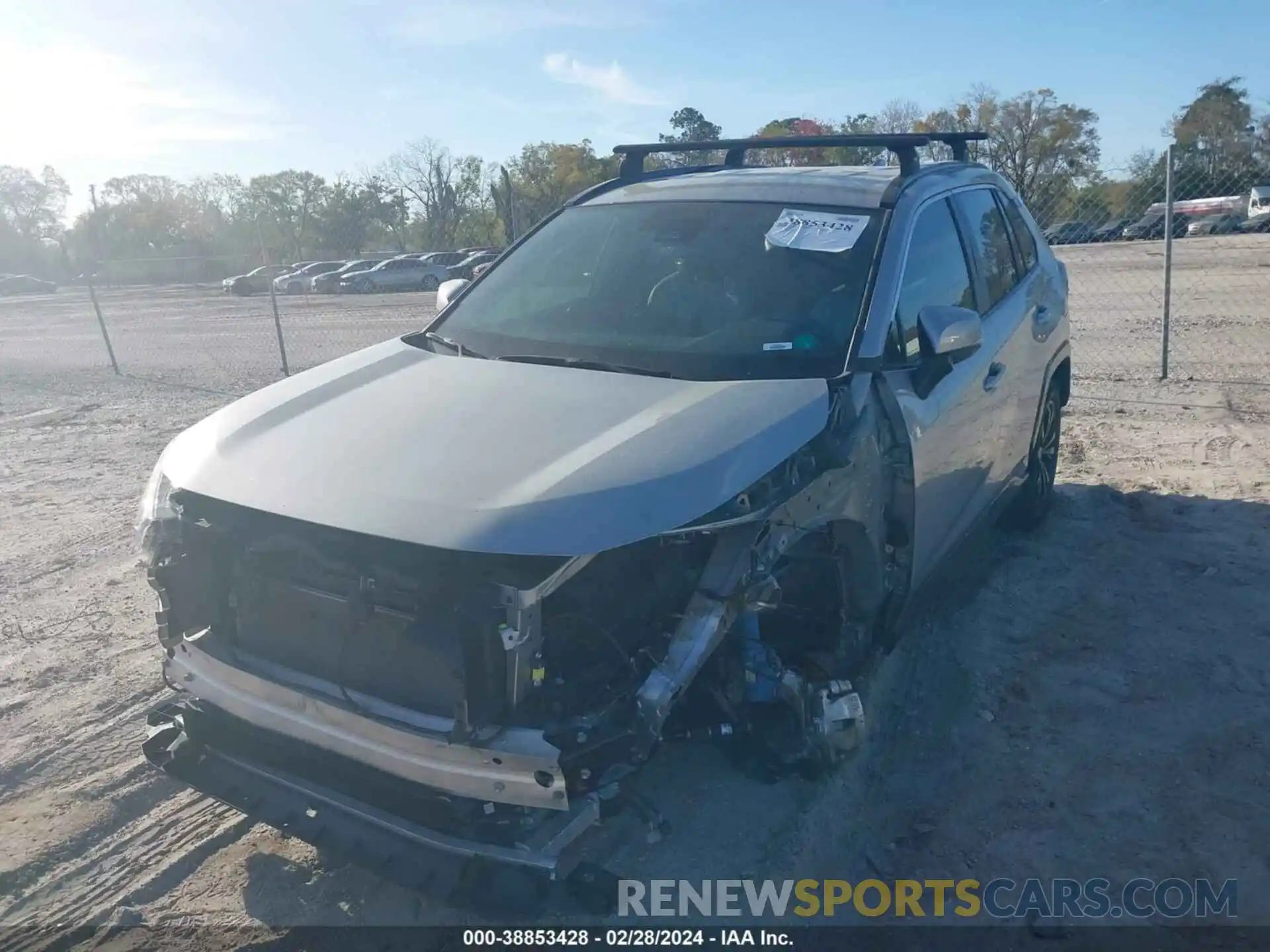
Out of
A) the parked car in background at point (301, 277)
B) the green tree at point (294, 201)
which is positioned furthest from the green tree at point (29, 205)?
the parked car in background at point (301, 277)

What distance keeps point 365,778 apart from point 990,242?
12.3ft

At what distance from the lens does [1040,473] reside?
5.82 meters

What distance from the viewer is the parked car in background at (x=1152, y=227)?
56.3ft

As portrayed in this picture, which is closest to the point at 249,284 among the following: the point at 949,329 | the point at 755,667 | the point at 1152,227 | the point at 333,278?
the point at 333,278

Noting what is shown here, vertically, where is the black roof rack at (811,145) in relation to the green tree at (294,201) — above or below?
below

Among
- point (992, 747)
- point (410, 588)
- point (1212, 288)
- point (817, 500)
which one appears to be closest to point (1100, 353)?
point (1212, 288)

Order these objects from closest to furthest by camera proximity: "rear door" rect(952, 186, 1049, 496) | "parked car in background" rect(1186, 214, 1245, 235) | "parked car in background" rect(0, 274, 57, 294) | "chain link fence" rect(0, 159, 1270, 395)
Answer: "rear door" rect(952, 186, 1049, 496)
"chain link fence" rect(0, 159, 1270, 395)
"parked car in background" rect(1186, 214, 1245, 235)
"parked car in background" rect(0, 274, 57, 294)

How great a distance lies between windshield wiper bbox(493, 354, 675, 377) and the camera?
3.43m

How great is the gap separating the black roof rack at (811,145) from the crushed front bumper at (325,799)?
292 centimetres

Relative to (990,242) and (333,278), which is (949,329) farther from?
(333,278)

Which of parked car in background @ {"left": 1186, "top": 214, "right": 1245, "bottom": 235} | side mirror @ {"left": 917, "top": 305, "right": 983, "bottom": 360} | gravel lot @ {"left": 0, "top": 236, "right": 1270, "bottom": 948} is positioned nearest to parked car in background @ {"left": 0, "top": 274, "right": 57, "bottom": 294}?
parked car in background @ {"left": 1186, "top": 214, "right": 1245, "bottom": 235}

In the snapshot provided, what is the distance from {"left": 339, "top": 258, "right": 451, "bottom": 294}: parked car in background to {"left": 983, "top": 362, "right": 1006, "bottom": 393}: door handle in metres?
35.6

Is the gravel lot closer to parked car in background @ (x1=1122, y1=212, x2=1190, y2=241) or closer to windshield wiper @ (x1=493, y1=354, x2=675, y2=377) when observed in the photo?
windshield wiper @ (x1=493, y1=354, x2=675, y2=377)

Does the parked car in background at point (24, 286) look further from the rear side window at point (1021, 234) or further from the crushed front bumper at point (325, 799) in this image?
the crushed front bumper at point (325, 799)
